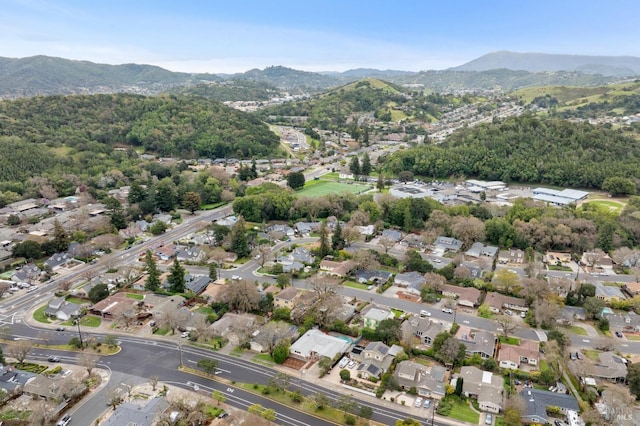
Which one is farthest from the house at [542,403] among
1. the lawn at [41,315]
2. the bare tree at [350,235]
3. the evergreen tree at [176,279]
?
the lawn at [41,315]

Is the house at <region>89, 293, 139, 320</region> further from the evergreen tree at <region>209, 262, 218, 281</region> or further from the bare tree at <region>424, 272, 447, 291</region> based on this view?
the bare tree at <region>424, 272, 447, 291</region>

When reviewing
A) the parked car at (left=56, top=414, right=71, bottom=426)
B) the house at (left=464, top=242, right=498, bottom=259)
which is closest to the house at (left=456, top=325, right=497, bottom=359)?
the house at (left=464, top=242, right=498, bottom=259)

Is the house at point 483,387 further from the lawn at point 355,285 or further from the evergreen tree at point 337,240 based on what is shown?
the evergreen tree at point 337,240

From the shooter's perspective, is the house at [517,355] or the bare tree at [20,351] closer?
the bare tree at [20,351]

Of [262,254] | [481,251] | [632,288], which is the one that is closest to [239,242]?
[262,254]

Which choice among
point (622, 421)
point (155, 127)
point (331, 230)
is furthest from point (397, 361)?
point (155, 127)
